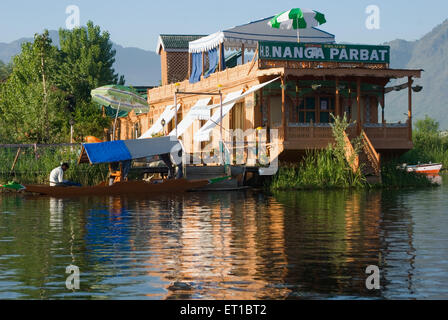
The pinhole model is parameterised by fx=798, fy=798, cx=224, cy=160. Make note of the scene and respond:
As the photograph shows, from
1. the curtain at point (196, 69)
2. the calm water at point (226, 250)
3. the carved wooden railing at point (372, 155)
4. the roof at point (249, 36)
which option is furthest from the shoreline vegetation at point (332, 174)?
the curtain at point (196, 69)

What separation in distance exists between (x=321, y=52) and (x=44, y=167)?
42.5ft

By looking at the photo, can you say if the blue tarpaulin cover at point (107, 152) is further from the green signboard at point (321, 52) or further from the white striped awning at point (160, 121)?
the white striped awning at point (160, 121)

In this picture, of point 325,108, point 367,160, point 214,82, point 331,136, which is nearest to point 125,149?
point 331,136

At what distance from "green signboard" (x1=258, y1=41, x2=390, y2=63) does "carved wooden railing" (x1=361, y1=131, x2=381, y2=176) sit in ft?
12.2

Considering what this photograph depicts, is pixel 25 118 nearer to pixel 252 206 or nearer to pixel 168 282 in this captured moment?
pixel 252 206

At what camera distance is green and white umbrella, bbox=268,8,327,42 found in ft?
120

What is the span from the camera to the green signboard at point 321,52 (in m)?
34.3

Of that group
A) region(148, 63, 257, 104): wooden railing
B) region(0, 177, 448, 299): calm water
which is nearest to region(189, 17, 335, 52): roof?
region(148, 63, 257, 104): wooden railing

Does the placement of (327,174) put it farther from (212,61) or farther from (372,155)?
(212,61)

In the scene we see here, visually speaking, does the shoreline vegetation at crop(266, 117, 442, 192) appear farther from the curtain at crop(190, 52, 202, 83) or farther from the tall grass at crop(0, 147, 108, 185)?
the curtain at crop(190, 52, 202, 83)

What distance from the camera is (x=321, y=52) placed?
34.6 m

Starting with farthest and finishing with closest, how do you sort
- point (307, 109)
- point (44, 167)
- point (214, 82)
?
point (214, 82) < point (307, 109) < point (44, 167)

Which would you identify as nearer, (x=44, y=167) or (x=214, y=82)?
(x=44, y=167)
